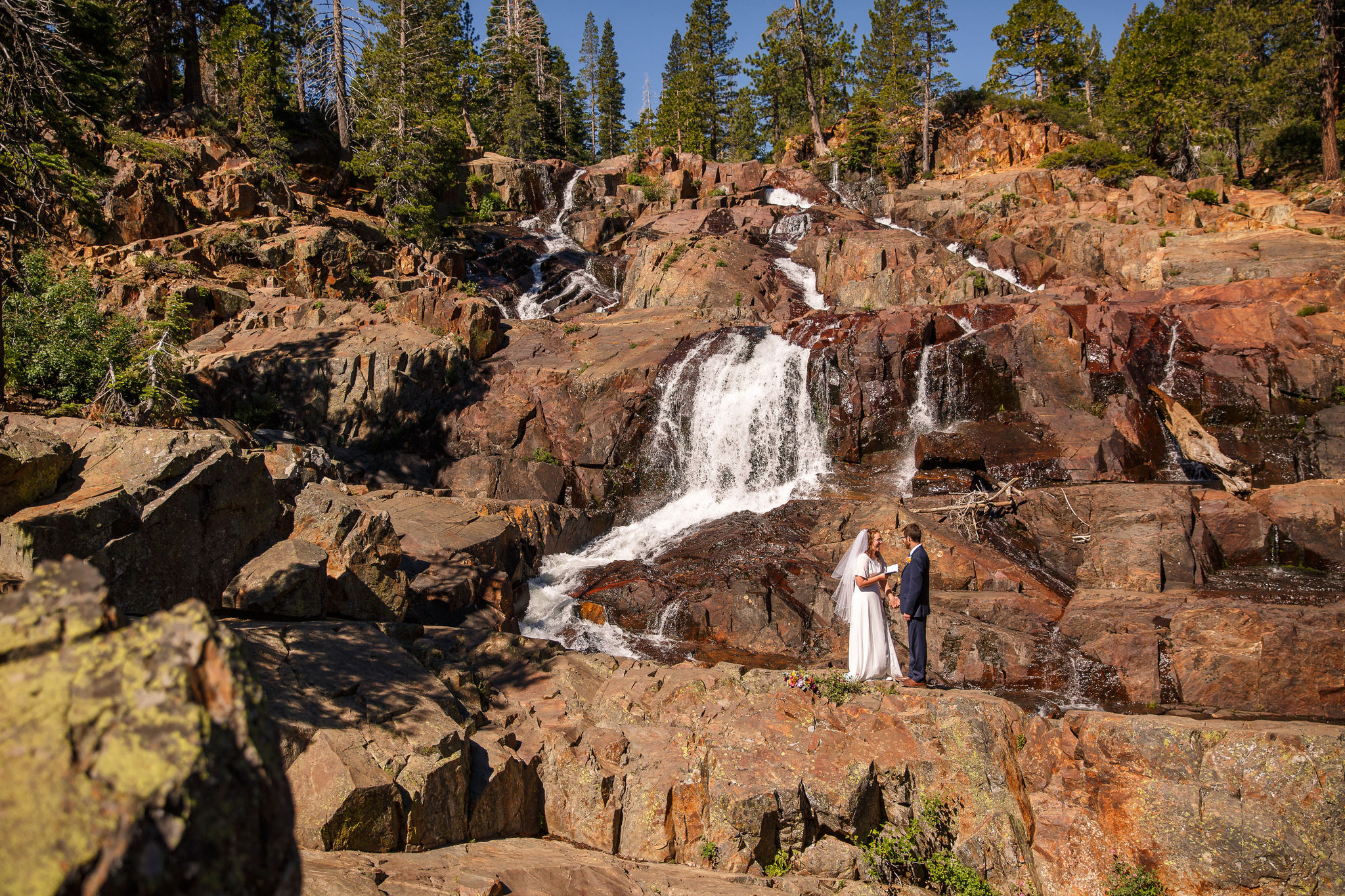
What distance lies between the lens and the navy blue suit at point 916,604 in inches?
323

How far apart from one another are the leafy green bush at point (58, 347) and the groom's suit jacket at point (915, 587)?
1387cm

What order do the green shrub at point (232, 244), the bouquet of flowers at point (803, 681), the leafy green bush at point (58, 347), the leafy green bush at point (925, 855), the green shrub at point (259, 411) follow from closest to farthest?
the leafy green bush at point (925, 855) < the bouquet of flowers at point (803, 681) < the leafy green bush at point (58, 347) < the green shrub at point (259, 411) < the green shrub at point (232, 244)

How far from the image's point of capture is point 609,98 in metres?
69.8

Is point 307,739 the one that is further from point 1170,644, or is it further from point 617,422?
point 617,422

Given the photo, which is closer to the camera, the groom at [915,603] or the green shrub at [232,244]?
the groom at [915,603]

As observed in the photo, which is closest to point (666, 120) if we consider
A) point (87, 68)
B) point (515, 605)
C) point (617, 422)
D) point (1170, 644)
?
point (617, 422)

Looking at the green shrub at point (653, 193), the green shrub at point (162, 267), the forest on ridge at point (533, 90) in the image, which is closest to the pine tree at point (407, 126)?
the forest on ridge at point (533, 90)

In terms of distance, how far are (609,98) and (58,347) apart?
6755 centimetres

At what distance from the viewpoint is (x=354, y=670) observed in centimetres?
674

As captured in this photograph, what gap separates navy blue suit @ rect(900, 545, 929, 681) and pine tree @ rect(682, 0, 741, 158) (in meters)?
47.8

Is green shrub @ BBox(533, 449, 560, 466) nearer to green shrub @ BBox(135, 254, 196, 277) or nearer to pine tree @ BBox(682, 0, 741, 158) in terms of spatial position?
green shrub @ BBox(135, 254, 196, 277)

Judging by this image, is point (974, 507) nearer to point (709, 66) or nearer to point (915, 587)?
point (915, 587)

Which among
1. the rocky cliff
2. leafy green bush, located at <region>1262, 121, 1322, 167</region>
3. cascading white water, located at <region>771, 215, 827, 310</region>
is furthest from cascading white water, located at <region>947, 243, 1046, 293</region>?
leafy green bush, located at <region>1262, 121, 1322, 167</region>

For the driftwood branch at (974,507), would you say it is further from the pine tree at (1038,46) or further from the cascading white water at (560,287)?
the pine tree at (1038,46)
